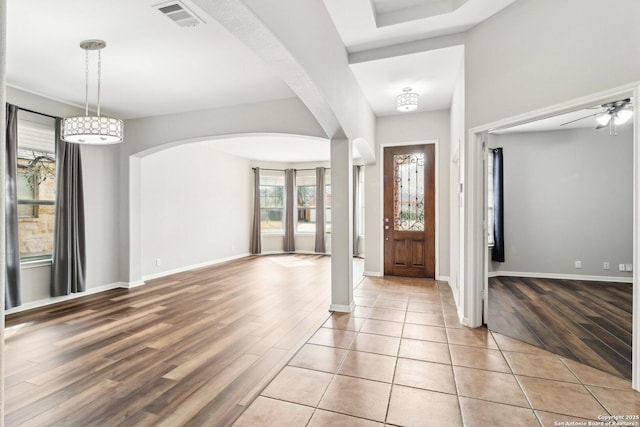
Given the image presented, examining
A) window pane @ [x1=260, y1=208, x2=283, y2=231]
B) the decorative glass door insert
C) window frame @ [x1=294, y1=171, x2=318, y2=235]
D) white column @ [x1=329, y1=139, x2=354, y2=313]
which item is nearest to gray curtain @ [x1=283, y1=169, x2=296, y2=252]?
window frame @ [x1=294, y1=171, x2=318, y2=235]

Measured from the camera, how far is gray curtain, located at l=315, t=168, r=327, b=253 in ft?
30.9

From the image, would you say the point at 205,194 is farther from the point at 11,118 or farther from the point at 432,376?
the point at 432,376

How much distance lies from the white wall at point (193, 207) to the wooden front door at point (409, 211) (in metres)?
4.11

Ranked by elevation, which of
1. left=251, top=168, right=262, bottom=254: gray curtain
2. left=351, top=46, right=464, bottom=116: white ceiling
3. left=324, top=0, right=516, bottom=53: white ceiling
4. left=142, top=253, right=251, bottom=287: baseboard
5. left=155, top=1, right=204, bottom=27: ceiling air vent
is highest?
left=324, top=0, right=516, bottom=53: white ceiling

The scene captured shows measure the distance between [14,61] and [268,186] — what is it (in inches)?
256

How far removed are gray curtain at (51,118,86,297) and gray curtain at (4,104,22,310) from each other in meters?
0.52

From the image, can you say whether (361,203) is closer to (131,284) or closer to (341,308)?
(341,308)

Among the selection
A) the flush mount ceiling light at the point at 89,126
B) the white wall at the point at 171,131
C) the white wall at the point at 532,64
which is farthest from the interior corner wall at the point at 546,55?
the flush mount ceiling light at the point at 89,126

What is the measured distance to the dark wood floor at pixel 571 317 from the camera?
286 cm

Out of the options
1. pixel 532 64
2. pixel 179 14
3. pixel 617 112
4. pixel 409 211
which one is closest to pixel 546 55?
pixel 532 64

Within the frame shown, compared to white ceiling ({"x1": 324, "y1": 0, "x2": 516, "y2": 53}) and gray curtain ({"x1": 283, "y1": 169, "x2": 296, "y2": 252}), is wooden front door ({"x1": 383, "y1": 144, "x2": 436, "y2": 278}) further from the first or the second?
gray curtain ({"x1": 283, "y1": 169, "x2": 296, "y2": 252})

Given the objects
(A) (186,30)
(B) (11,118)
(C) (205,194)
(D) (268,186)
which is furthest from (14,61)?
(D) (268,186)

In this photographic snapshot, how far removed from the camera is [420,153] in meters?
5.86

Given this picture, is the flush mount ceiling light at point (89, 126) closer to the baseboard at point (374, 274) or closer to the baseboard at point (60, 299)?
the baseboard at point (60, 299)
